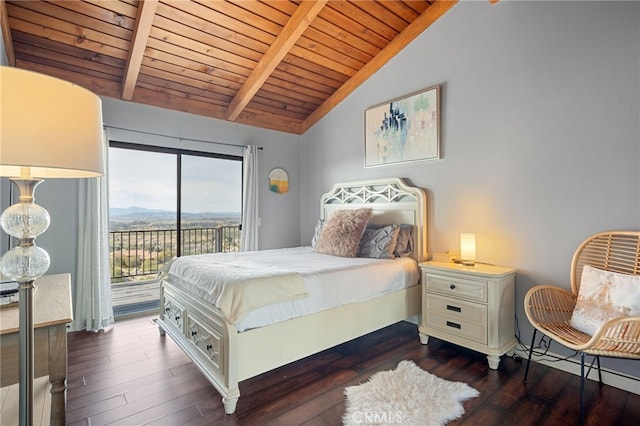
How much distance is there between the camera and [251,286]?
197 cm

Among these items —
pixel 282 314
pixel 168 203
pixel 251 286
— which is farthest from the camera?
pixel 168 203

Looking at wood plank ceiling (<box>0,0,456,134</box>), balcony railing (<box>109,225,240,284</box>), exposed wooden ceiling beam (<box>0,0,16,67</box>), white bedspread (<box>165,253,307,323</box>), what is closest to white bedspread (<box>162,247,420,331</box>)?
white bedspread (<box>165,253,307,323</box>)

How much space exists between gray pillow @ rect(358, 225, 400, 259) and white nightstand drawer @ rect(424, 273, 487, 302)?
46cm

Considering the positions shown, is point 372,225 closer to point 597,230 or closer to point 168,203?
point 597,230

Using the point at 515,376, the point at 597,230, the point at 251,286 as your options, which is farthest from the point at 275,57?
the point at 515,376

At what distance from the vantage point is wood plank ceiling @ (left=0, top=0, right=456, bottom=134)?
2674 mm

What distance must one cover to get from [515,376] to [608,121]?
1.96 metres

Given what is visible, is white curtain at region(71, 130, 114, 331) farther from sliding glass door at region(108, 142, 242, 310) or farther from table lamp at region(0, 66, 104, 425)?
table lamp at region(0, 66, 104, 425)

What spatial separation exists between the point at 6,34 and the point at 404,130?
12.0 feet

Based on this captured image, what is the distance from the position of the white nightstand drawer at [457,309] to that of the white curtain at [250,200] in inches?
98.5

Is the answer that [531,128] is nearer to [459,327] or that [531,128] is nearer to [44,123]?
[459,327]

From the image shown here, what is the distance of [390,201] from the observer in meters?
3.61

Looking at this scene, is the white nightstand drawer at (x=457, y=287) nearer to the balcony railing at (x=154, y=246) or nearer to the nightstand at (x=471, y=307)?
the nightstand at (x=471, y=307)

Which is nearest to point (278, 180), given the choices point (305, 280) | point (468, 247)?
point (305, 280)
